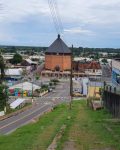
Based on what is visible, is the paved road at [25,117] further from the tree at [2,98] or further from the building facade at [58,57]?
the building facade at [58,57]

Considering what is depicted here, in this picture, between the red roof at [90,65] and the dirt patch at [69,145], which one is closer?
the dirt patch at [69,145]

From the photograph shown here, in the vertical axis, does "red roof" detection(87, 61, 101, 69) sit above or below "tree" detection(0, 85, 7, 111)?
above

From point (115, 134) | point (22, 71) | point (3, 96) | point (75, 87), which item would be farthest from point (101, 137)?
point (22, 71)

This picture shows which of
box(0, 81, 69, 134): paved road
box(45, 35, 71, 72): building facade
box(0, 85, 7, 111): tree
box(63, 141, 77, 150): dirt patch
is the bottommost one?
box(0, 81, 69, 134): paved road

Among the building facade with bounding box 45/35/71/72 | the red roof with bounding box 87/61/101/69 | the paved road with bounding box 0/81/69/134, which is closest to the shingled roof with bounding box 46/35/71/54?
the building facade with bounding box 45/35/71/72

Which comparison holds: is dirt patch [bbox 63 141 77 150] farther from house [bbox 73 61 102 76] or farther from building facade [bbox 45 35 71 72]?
building facade [bbox 45 35 71 72]

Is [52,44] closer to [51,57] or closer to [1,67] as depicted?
[51,57]

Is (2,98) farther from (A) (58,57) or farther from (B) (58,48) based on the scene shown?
(A) (58,57)

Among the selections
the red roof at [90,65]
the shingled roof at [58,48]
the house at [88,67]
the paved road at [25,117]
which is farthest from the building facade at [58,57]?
the paved road at [25,117]

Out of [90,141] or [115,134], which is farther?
[115,134]

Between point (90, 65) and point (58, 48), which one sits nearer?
point (58, 48)

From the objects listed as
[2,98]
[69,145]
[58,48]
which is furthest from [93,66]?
[69,145]
